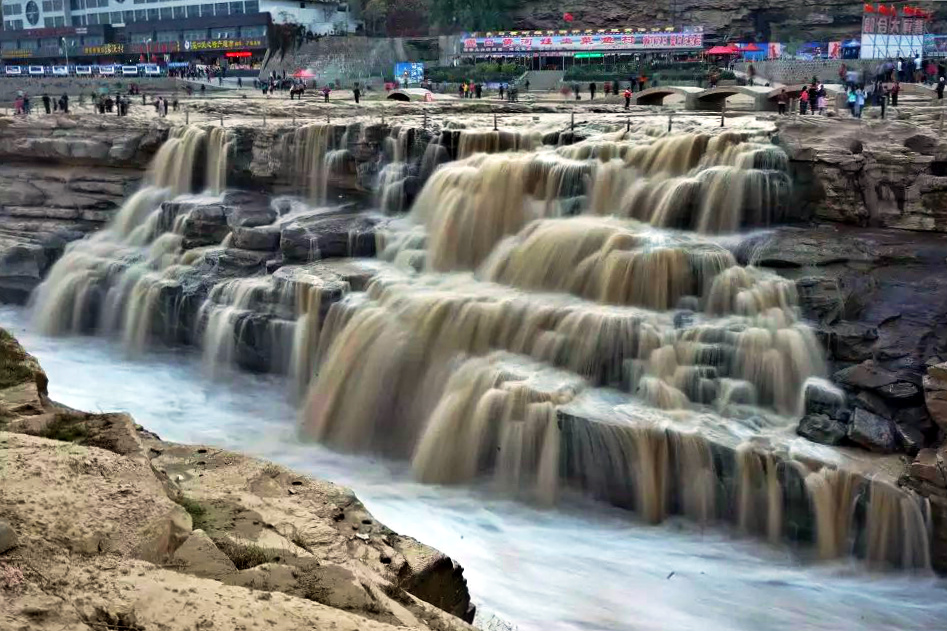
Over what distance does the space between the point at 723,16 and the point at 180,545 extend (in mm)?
62428

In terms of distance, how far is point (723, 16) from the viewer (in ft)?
203

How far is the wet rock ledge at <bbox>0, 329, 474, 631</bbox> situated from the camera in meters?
4.54

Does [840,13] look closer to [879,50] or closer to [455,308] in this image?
[879,50]

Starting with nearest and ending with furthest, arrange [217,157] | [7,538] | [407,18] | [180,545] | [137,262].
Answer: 1. [7,538]
2. [180,545]
3. [137,262]
4. [217,157]
5. [407,18]

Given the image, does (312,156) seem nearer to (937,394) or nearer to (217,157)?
(217,157)

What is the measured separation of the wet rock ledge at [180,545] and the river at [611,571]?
2.47m

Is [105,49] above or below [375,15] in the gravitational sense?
below

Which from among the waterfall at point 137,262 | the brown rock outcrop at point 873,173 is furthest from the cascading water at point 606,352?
the waterfall at point 137,262

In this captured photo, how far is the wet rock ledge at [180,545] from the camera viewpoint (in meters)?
4.54

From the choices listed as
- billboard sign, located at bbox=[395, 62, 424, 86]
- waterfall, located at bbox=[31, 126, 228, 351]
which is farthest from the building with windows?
waterfall, located at bbox=[31, 126, 228, 351]

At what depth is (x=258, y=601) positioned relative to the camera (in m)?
4.77

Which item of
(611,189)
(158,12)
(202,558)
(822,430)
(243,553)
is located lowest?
(822,430)

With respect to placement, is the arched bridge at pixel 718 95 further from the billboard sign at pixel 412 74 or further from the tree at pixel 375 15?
the tree at pixel 375 15

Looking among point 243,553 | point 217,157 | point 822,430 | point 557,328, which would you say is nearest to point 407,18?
point 217,157
